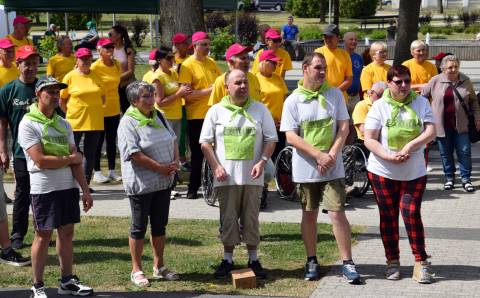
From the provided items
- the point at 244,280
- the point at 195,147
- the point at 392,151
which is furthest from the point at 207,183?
the point at 392,151

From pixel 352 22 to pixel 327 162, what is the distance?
171ft

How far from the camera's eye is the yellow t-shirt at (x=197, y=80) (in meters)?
10.9

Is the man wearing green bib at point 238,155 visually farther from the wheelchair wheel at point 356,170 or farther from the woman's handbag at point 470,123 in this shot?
the woman's handbag at point 470,123

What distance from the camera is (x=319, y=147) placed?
7449 millimetres

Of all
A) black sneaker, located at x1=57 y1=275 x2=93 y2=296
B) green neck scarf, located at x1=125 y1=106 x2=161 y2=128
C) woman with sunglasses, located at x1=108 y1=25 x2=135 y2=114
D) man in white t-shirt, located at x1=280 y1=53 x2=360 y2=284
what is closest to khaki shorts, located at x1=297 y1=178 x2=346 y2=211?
man in white t-shirt, located at x1=280 y1=53 x2=360 y2=284

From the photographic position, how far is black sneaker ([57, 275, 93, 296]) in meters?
7.09

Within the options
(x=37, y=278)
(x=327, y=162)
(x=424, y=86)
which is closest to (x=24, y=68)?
(x=37, y=278)

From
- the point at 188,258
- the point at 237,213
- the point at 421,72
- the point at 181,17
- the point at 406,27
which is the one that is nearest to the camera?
the point at 237,213

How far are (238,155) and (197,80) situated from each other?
3.63m

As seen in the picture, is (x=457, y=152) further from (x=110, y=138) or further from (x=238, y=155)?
(x=238, y=155)

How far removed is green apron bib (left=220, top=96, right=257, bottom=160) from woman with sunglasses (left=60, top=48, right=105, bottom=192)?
13.3 ft

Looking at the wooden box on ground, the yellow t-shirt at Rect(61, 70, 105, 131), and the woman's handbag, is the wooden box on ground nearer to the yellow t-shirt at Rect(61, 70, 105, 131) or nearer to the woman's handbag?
the yellow t-shirt at Rect(61, 70, 105, 131)

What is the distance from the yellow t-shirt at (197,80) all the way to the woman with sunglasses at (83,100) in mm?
1179

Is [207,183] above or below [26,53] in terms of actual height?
below
